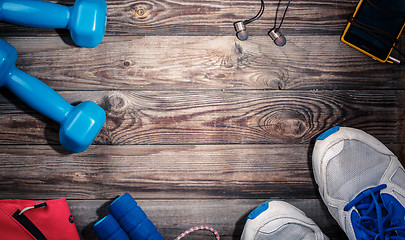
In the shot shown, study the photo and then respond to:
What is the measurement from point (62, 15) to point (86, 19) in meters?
0.08

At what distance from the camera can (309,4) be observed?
1.00 m

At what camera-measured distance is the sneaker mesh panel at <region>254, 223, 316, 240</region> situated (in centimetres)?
97

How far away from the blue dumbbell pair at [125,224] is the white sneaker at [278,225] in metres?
0.32

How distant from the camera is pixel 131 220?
0.92m

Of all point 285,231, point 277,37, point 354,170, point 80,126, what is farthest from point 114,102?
point 354,170

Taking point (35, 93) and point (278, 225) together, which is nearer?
point (35, 93)

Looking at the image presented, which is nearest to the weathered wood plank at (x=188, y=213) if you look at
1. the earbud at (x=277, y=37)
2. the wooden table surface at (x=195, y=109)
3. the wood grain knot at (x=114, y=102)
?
the wooden table surface at (x=195, y=109)

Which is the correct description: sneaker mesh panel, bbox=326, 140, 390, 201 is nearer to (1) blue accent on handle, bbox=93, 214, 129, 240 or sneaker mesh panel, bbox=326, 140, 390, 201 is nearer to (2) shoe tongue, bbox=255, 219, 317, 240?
(2) shoe tongue, bbox=255, 219, 317, 240

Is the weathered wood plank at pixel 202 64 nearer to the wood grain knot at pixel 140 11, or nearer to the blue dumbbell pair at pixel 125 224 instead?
the wood grain knot at pixel 140 11

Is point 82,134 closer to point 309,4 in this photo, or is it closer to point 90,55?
point 90,55

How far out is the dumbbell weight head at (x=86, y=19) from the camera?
2.78 ft

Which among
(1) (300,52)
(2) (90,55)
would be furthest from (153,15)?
(1) (300,52)

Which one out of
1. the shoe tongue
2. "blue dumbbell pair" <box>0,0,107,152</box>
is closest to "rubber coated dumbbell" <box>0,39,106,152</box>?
"blue dumbbell pair" <box>0,0,107,152</box>

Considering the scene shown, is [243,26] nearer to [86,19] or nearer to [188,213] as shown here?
[86,19]
